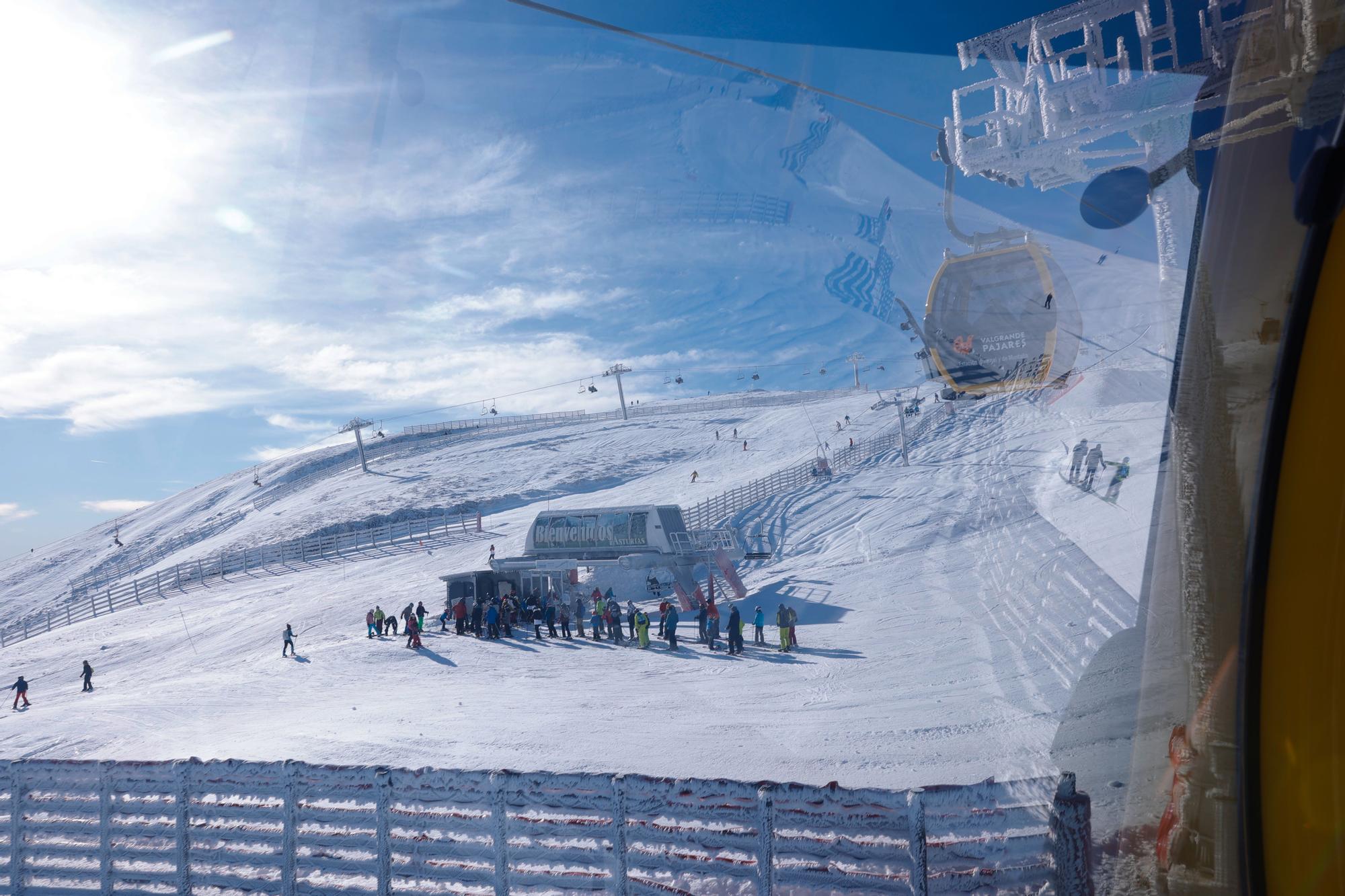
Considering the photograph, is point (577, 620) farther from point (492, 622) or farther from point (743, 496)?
point (743, 496)

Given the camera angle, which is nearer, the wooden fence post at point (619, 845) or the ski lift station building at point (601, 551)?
the wooden fence post at point (619, 845)

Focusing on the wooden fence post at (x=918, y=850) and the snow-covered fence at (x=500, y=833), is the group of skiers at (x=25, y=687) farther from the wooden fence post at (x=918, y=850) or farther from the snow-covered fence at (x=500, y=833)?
the wooden fence post at (x=918, y=850)

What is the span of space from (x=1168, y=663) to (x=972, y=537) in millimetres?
16337

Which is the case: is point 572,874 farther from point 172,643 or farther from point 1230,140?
point 172,643

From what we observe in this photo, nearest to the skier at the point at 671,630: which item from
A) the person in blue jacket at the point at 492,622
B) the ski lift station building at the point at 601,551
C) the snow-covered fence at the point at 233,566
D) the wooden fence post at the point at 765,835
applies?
the person in blue jacket at the point at 492,622

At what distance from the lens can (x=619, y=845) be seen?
173 inches

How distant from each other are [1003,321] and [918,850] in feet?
9.92

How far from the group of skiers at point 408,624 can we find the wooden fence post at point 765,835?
16.1 m

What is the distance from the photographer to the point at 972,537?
18.0 m

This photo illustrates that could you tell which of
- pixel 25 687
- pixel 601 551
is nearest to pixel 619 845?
pixel 601 551

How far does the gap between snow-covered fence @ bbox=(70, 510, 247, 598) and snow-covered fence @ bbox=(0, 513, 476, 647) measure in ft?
14.5

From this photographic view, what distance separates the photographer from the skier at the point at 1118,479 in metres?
5.34

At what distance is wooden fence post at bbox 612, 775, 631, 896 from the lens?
4387 millimetres

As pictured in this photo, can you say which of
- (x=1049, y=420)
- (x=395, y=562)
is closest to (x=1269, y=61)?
(x=1049, y=420)
